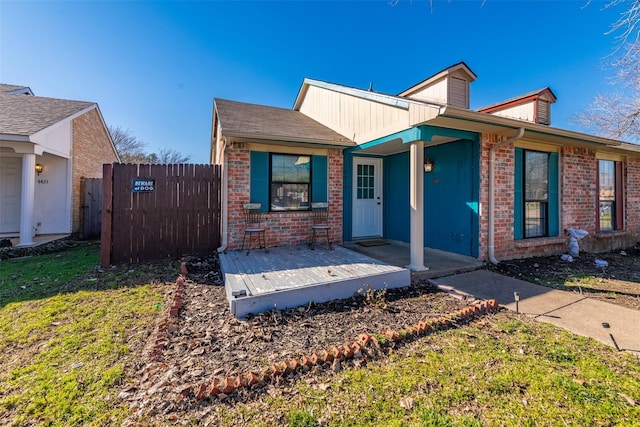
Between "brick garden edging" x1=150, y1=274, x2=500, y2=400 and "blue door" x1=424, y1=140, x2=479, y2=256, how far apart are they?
8.27 feet

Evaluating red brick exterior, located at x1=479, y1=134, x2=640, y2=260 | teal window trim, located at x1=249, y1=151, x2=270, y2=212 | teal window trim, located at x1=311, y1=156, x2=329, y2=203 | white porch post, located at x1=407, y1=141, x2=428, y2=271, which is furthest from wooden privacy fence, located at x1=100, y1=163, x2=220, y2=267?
red brick exterior, located at x1=479, y1=134, x2=640, y2=260

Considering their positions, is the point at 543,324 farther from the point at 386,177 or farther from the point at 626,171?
the point at 626,171

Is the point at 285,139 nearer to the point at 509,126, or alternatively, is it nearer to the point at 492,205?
the point at 509,126

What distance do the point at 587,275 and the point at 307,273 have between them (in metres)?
5.55

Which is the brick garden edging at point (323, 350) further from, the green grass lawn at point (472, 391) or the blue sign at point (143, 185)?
the blue sign at point (143, 185)

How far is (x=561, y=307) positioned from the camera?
12.4 feet

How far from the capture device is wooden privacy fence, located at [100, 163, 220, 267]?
5828mm

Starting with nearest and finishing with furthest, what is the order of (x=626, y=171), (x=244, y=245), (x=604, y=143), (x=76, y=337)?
1. (x=76, y=337)
2. (x=244, y=245)
3. (x=604, y=143)
4. (x=626, y=171)

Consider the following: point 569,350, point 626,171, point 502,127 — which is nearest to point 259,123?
point 502,127

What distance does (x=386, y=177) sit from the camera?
817 cm

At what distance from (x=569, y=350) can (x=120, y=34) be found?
11.3 m

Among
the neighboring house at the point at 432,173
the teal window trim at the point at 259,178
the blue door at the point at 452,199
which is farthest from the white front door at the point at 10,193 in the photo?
the blue door at the point at 452,199

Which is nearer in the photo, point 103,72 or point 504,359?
point 504,359

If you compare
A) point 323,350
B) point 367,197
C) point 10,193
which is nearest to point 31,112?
point 10,193
